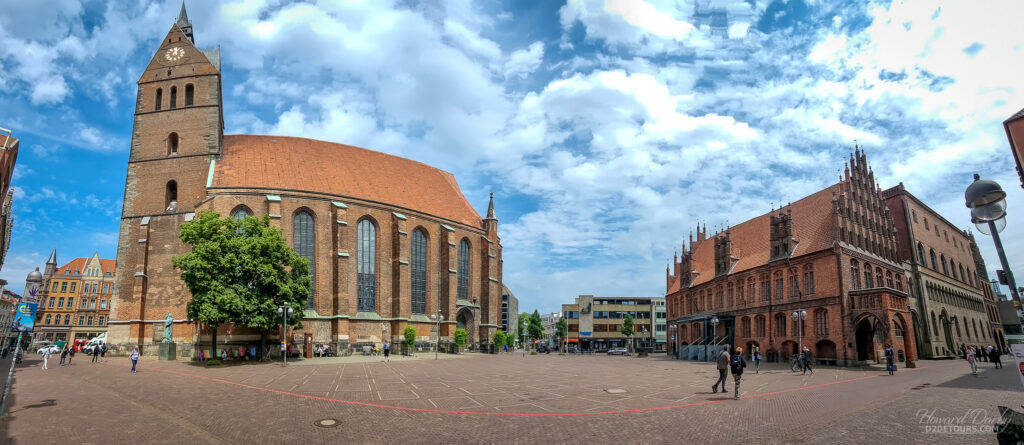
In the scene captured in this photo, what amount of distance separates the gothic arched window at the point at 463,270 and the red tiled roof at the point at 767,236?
25.9 metres

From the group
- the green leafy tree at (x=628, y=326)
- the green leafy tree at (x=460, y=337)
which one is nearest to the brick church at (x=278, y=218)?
the green leafy tree at (x=460, y=337)

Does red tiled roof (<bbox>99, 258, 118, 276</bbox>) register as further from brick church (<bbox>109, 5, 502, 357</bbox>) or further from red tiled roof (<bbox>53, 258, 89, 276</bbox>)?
brick church (<bbox>109, 5, 502, 357</bbox>)

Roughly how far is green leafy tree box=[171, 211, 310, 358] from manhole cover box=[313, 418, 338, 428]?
2360 cm

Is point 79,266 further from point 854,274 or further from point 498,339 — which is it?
point 854,274

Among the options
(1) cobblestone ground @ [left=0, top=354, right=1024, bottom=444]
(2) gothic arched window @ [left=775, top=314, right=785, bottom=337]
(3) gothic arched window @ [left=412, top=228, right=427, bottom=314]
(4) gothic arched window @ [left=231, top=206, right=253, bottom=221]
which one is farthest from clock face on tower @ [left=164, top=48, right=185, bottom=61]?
(2) gothic arched window @ [left=775, top=314, right=785, bottom=337]

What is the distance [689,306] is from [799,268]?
2060 cm

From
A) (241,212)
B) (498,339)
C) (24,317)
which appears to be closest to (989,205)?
(24,317)

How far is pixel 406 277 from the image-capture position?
2093 inches

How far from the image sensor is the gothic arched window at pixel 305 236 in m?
48.1

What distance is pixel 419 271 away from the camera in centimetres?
5653

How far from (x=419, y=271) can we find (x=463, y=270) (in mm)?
6441

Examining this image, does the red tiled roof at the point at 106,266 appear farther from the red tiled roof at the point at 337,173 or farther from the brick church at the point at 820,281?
the brick church at the point at 820,281

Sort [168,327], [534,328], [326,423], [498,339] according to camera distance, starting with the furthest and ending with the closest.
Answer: [534,328] → [498,339] → [168,327] → [326,423]

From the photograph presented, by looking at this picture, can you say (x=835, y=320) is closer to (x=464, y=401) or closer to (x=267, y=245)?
(x=464, y=401)
